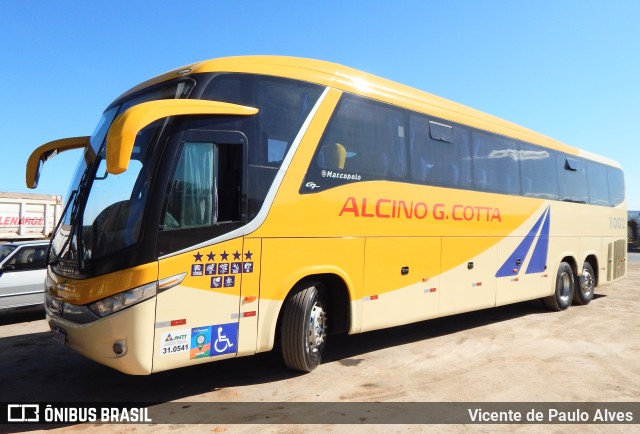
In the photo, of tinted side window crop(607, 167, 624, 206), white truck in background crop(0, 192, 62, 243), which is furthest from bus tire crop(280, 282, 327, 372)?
white truck in background crop(0, 192, 62, 243)

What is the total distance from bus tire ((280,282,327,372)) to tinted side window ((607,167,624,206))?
10.9 meters

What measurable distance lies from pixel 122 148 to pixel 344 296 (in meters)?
3.42

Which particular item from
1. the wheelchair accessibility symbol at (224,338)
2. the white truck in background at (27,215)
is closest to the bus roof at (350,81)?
the wheelchair accessibility symbol at (224,338)

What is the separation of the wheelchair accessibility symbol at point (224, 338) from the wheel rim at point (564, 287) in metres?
8.56

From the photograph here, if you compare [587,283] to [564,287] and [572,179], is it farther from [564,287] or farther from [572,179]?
[572,179]

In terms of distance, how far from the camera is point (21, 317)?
9.62 meters

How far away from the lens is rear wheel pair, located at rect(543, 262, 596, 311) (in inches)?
421

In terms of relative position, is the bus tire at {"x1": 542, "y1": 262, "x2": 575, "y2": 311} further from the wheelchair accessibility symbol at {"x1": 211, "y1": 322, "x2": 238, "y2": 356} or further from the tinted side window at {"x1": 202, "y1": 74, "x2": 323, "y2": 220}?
the wheelchair accessibility symbol at {"x1": 211, "y1": 322, "x2": 238, "y2": 356}

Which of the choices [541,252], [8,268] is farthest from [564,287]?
[8,268]

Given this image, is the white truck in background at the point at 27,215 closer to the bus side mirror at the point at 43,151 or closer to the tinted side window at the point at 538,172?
the bus side mirror at the point at 43,151

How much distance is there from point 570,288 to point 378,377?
7.66m

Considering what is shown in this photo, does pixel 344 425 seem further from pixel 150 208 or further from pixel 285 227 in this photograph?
pixel 150 208

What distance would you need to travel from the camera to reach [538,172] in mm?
9945

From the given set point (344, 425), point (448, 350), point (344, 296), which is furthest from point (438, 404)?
point (448, 350)
